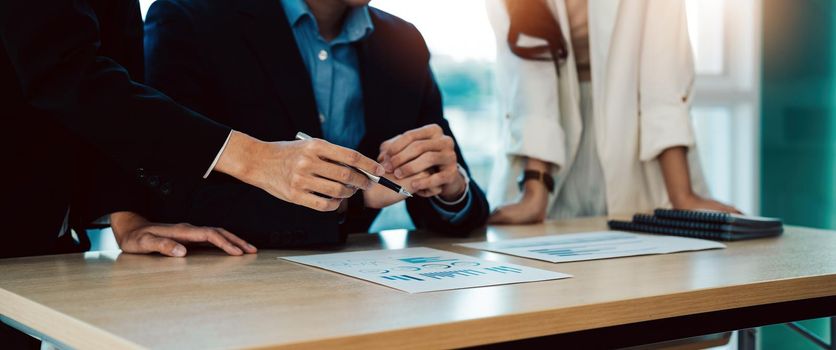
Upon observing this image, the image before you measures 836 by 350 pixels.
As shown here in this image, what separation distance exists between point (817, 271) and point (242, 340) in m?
0.79

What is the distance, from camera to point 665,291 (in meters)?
0.99

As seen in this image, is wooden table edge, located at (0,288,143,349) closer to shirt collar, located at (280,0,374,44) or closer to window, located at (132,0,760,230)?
shirt collar, located at (280,0,374,44)

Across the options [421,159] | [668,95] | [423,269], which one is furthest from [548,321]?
[668,95]

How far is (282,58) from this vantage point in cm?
163

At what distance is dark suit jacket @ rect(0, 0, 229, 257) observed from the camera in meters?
1.17

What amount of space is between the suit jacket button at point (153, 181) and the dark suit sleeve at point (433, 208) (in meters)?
0.54

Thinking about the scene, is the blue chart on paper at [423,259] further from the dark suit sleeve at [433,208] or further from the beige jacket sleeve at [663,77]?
the beige jacket sleeve at [663,77]

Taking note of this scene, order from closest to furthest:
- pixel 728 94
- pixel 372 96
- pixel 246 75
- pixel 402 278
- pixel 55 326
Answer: pixel 55 326, pixel 402 278, pixel 246 75, pixel 372 96, pixel 728 94

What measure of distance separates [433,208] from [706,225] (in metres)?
0.47

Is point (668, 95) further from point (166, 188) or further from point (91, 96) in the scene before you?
point (91, 96)

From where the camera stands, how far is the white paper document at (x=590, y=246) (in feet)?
4.25

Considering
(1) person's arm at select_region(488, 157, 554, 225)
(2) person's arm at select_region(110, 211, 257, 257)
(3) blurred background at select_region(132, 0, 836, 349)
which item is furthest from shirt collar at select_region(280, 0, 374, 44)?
(3) blurred background at select_region(132, 0, 836, 349)

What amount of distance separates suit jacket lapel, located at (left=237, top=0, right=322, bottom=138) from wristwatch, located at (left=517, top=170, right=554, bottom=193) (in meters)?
0.54

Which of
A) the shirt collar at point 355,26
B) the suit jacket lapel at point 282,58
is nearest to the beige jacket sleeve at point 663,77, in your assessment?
the shirt collar at point 355,26
